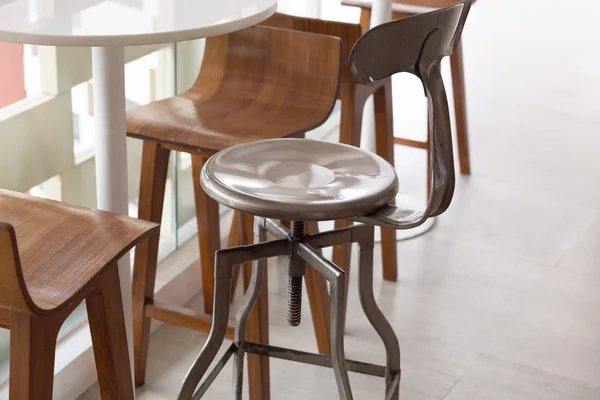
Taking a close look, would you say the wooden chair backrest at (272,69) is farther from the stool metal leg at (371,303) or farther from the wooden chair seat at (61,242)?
the wooden chair seat at (61,242)

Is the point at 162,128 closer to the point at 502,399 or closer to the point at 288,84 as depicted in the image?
the point at 288,84

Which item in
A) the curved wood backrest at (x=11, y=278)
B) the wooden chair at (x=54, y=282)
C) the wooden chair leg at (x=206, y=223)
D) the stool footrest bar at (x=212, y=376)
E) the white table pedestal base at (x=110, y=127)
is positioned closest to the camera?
the curved wood backrest at (x=11, y=278)

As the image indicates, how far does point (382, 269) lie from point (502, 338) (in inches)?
20.7

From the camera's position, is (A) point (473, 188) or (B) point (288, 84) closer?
(B) point (288, 84)

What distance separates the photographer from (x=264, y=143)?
1850 millimetres

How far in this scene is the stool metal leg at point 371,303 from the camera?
73.0 inches

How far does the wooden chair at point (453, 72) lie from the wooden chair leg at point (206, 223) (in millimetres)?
753

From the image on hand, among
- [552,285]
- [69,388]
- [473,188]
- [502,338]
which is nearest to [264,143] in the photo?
[69,388]

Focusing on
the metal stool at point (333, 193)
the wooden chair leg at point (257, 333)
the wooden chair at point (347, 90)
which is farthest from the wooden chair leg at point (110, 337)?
the wooden chair at point (347, 90)

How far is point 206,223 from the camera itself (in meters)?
2.84

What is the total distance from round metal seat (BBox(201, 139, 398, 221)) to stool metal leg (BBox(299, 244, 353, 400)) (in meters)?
0.13

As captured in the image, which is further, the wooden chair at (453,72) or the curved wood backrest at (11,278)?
the wooden chair at (453,72)

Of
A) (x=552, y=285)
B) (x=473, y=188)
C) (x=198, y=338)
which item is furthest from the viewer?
(x=473, y=188)

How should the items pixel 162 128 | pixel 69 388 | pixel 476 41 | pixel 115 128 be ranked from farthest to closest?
1. pixel 476 41
2. pixel 69 388
3. pixel 162 128
4. pixel 115 128
